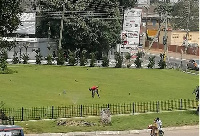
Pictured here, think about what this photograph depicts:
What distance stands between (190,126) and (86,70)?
24500 mm

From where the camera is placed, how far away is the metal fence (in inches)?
1008

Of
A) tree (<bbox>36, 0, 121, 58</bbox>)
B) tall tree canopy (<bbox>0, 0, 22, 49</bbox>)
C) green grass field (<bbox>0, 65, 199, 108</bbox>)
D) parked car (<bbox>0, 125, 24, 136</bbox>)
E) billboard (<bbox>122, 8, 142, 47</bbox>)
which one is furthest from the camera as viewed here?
tree (<bbox>36, 0, 121, 58</bbox>)

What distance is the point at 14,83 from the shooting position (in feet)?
122

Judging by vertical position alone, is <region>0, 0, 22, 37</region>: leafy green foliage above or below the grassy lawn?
above

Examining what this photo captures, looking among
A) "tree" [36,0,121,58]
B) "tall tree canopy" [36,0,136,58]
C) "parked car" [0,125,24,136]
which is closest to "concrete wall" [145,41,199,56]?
"tall tree canopy" [36,0,136,58]

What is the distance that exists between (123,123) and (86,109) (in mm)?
3488

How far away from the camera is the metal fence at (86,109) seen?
25.6 m

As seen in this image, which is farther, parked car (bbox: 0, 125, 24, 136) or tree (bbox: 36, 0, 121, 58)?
tree (bbox: 36, 0, 121, 58)

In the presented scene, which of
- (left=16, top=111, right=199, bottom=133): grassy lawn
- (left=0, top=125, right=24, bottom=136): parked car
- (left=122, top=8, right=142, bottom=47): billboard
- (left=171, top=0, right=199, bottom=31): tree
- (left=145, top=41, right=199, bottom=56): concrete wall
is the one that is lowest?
(left=16, top=111, right=199, bottom=133): grassy lawn

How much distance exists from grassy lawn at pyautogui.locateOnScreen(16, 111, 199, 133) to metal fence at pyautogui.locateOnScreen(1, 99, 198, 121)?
0.95 m

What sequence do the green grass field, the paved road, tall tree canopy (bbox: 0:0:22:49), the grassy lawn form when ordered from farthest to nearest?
1. the green grass field
2. tall tree canopy (bbox: 0:0:22:49)
3. the paved road
4. the grassy lawn

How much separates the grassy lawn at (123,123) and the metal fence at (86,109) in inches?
37.5

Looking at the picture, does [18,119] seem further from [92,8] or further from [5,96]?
[92,8]

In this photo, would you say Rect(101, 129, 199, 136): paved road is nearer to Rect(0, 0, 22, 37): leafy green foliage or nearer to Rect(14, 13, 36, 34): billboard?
Rect(0, 0, 22, 37): leafy green foliage
